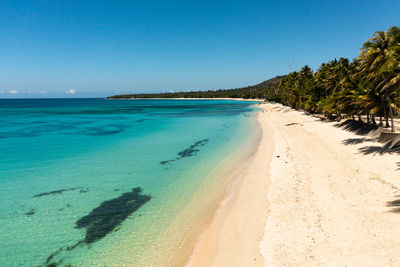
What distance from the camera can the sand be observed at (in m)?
7.39

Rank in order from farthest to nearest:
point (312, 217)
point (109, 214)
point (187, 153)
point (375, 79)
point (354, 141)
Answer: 1. point (187, 153)
2. point (354, 141)
3. point (375, 79)
4. point (109, 214)
5. point (312, 217)

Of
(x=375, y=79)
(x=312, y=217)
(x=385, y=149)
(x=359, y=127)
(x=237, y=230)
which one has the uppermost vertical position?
(x=375, y=79)

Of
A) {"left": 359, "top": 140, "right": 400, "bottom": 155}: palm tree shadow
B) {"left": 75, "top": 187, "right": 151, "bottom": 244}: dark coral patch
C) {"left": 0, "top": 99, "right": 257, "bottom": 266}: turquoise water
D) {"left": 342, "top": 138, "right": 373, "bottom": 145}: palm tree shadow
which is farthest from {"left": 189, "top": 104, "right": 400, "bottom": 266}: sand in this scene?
{"left": 75, "top": 187, "right": 151, "bottom": 244}: dark coral patch

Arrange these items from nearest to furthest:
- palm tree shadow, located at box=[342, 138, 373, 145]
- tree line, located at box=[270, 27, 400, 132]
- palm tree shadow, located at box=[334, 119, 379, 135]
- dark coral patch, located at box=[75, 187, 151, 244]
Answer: dark coral patch, located at box=[75, 187, 151, 244] < tree line, located at box=[270, 27, 400, 132] < palm tree shadow, located at box=[342, 138, 373, 145] < palm tree shadow, located at box=[334, 119, 379, 135]

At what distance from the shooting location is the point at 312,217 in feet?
31.3

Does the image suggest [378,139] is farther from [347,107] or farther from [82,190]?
[82,190]

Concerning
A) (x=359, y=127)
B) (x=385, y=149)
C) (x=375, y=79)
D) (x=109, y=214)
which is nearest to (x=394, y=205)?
(x=385, y=149)

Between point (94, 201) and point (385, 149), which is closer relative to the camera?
point (94, 201)

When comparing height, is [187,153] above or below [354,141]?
below

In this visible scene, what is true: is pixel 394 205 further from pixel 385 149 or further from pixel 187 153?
pixel 187 153

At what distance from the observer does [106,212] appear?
12.0 meters

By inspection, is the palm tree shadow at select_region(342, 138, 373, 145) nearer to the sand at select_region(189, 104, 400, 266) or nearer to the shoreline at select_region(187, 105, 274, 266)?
the sand at select_region(189, 104, 400, 266)

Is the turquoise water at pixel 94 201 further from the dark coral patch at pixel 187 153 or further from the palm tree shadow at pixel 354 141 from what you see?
the palm tree shadow at pixel 354 141

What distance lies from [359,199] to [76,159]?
24490 mm
